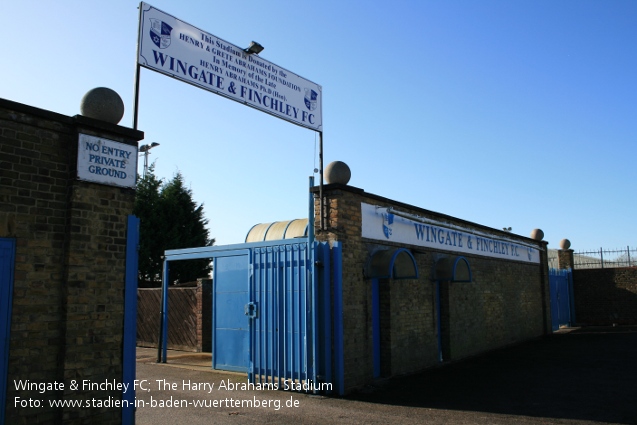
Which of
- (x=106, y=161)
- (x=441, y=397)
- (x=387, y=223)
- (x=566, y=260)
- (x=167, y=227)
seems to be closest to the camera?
(x=106, y=161)

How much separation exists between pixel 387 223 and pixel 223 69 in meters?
4.50

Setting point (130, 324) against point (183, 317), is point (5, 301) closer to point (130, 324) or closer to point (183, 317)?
point (130, 324)

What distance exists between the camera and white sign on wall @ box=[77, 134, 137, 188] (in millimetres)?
5636

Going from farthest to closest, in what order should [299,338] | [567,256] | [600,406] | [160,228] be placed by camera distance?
[160,228] < [567,256] < [299,338] < [600,406]

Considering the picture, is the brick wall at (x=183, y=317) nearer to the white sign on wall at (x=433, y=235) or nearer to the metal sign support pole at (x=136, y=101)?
the white sign on wall at (x=433, y=235)

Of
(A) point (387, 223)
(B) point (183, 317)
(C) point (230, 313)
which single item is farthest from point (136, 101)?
(B) point (183, 317)

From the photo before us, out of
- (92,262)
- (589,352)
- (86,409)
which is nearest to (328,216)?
(92,262)

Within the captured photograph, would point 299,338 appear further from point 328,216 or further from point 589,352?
point 589,352

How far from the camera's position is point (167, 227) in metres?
25.5

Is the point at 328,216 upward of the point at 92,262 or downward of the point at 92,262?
upward

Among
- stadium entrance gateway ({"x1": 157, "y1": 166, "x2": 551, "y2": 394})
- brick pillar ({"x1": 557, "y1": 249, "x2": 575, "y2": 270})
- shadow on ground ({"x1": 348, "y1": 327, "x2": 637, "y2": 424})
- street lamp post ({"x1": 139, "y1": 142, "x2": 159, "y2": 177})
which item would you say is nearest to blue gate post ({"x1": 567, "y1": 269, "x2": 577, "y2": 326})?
brick pillar ({"x1": 557, "y1": 249, "x2": 575, "y2": 270})

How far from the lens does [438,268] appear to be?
12.1 meters

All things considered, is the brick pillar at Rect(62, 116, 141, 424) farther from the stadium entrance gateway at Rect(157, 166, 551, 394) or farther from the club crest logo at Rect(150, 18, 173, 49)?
the stadium entrance gateway at Rect(157, 166, 551, 394)

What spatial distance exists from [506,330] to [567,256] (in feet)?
31.3
